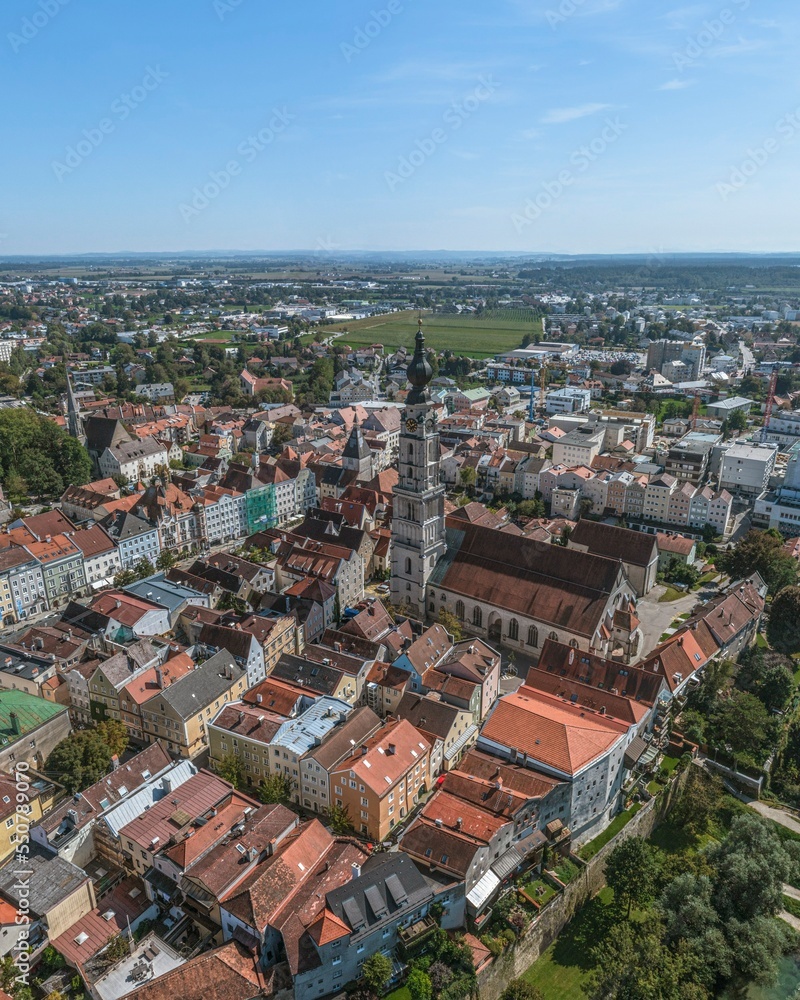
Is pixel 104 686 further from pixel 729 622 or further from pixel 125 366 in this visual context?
pixel 125 366

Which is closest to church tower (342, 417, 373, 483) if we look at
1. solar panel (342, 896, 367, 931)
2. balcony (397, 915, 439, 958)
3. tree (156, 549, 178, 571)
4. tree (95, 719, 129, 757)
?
tree (156, 549, 178, 571)

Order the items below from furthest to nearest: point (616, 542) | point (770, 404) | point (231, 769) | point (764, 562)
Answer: point (770, 404) → point (616, 542) → point (764, 562) → point (231, 769)

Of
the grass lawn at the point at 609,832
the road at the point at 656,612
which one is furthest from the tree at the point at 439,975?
the road at the point at 656,612

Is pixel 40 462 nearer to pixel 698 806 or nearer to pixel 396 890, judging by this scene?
pixel 396 890

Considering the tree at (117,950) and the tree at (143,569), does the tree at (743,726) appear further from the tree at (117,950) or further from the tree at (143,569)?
the tree at (143,569)

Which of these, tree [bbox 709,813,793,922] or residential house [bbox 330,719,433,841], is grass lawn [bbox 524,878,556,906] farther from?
tree [bbox 709,813,793,922]

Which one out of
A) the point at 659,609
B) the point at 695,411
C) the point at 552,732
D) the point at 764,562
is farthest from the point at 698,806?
the point at 695,411
